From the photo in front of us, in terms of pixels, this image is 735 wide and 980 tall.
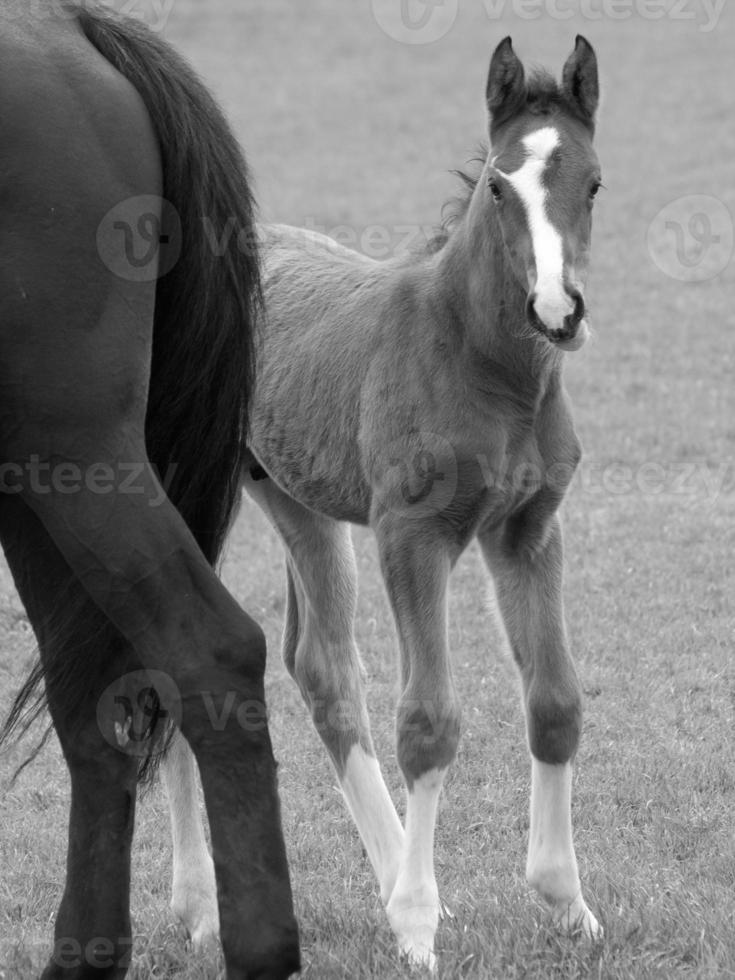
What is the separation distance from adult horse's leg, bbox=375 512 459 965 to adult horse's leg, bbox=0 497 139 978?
0.79 metres

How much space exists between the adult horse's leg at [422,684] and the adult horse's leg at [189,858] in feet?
1.91

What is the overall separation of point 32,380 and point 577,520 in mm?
5684

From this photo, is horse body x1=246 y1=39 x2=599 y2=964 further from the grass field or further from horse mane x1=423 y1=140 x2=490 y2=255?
the grass field

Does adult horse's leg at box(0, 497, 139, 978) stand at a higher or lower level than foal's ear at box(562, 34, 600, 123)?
lower

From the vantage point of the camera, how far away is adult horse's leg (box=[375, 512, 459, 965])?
12.2 feet

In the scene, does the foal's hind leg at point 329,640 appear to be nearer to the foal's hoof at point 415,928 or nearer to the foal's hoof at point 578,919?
the foal's hoof at point 415,928

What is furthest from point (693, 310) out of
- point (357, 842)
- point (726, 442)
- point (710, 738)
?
point (357, 842)

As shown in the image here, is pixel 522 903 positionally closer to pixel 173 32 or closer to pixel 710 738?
pixel 710 738

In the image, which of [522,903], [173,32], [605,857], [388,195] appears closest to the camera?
[522,903]

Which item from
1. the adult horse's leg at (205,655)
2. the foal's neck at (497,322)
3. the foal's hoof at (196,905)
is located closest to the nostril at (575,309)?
the foal's neck at (497,322)

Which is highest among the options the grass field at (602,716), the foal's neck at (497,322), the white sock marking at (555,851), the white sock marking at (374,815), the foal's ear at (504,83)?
the foal's ear at (504,83)

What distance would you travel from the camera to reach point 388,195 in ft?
57.7

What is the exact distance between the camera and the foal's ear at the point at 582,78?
3.80 metres

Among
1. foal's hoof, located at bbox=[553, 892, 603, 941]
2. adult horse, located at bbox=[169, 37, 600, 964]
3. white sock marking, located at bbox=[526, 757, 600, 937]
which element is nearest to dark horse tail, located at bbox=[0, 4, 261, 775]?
adult horse, located at bbox=[169, 37, 600, 964]
